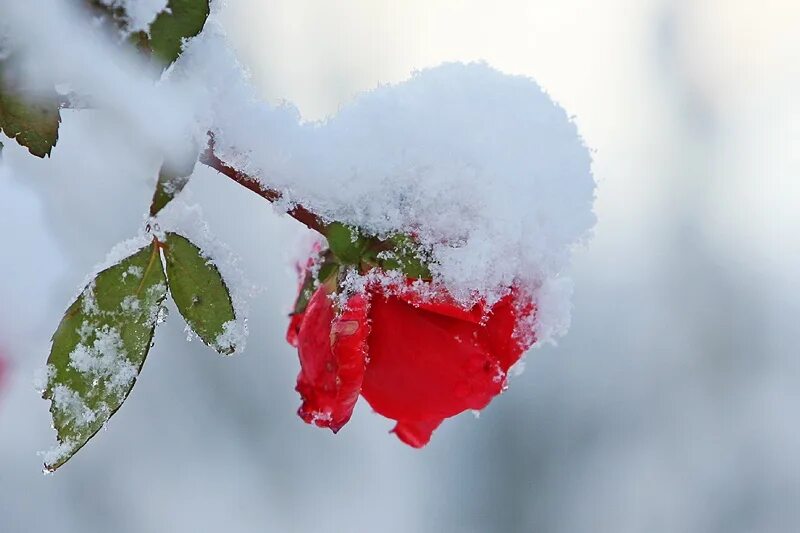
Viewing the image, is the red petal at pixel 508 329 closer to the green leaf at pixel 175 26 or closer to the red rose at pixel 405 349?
the red rose at pixel 405 349

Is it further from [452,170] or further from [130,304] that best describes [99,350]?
[452,170]

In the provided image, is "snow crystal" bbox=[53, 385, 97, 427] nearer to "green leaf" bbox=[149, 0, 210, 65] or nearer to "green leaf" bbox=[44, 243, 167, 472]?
"green leaf" bbox=[44, 243, 167, 472]

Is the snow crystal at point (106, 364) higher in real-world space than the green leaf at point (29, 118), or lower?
lower

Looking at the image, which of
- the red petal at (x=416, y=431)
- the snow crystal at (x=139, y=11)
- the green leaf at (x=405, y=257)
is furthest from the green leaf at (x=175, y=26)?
the red petal at (x=416, y=431)

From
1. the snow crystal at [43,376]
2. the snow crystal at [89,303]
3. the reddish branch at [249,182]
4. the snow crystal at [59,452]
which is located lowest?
the snow crystal at [59,452]

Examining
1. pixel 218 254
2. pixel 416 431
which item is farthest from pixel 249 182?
pixel 416 431

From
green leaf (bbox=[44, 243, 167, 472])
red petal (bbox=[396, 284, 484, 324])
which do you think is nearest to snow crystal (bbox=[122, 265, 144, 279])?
green leaf (bbox=[44, 243, 167, 472])

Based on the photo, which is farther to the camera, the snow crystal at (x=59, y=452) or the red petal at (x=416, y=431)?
the red petal at (x=416, y=431)
